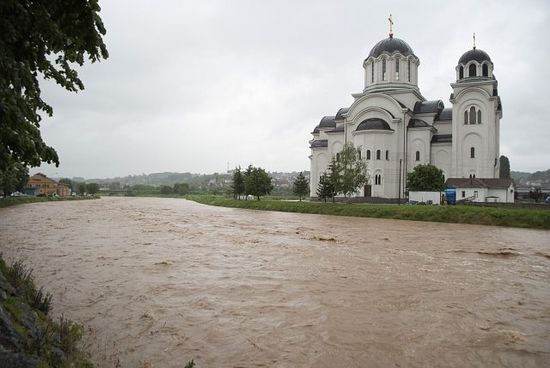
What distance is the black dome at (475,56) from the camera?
45.3 metres

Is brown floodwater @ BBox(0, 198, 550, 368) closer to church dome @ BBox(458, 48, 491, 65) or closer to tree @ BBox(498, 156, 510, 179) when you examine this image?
church dome @ BBox(458, 48, 491, 65)

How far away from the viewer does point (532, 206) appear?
28547mm

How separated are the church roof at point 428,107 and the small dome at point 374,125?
261 inches

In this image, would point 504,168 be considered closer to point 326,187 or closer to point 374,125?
point 374,125

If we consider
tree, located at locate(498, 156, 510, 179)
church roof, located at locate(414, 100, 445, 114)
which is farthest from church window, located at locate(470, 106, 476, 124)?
tree, located at locate(498, 156, 510, 179)

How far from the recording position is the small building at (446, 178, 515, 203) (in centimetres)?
3969

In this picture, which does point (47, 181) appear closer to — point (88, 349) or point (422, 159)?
point (422, 159)

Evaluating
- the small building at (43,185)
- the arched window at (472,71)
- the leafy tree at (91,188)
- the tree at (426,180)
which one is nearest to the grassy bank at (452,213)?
the tree at (426,180)

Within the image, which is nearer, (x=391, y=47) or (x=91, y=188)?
(x=391, y=47)

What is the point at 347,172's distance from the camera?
39656 millimetres

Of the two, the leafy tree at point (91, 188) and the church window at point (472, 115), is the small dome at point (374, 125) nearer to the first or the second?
the church window at point (472, 115)

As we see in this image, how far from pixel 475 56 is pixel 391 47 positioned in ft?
33.7

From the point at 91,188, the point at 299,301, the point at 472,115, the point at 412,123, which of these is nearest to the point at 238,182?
the point at 412,123

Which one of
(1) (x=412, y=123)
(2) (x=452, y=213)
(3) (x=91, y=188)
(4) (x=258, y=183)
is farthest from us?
(3) (x=91, y=188)
